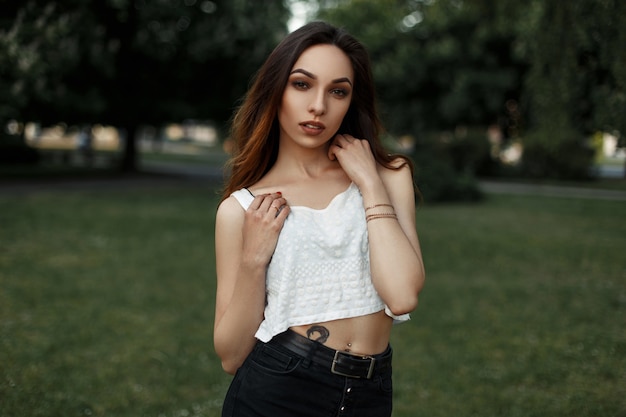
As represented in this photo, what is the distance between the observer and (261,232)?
2.02m

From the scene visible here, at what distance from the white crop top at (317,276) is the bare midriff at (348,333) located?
2cm

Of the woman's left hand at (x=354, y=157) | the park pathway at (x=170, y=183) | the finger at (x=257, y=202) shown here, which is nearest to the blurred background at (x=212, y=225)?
the park pathway at (x=170, y=183)

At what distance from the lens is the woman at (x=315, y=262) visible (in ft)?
6.54

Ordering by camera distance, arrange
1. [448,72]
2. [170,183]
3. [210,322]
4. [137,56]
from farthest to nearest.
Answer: [448,72] < [170,183] < [137,56] < [210,322]

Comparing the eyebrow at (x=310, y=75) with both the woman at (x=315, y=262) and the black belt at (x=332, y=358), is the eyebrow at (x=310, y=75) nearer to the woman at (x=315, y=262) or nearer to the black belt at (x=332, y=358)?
the woman at (x=315, y=262)

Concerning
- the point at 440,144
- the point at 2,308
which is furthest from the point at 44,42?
the point at 440,144

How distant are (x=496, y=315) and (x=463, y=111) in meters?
21.8

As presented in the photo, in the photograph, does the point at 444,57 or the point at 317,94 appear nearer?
the point at 317,94

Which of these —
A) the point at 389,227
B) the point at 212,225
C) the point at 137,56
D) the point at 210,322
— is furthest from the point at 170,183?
the point at 389,227

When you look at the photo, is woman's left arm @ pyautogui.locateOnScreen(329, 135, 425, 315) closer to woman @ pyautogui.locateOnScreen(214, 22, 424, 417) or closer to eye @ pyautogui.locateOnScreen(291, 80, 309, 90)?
woman @ pyautogui.locateOnScreen(214, 22, 424, 417)

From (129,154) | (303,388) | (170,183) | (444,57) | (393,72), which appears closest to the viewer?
(303,388)

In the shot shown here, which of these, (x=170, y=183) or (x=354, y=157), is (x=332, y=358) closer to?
(x=354, y=157)

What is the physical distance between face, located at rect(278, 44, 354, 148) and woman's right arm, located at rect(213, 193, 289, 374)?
25cm

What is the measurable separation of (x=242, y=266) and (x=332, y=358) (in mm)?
392
